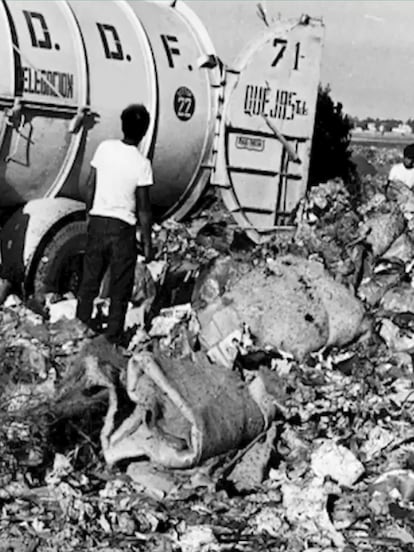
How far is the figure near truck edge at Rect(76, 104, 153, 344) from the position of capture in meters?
6.42

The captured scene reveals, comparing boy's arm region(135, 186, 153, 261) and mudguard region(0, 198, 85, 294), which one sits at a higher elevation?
boy's arm region(135, 186, 153, 261)

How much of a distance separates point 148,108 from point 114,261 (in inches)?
81.0

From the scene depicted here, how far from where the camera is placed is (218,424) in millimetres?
5215

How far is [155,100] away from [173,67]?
33 cm

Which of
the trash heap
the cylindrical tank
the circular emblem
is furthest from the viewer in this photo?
the circular emblem

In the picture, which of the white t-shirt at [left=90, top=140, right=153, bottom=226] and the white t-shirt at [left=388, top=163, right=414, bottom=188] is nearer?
the white t-shirt at [left=90, top=140, right=153, bottom=226]

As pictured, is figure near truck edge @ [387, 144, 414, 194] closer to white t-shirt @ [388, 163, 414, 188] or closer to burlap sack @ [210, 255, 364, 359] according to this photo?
white t-shirt @ [388, 163, 414, 188]

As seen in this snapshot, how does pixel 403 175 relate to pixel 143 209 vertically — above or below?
below

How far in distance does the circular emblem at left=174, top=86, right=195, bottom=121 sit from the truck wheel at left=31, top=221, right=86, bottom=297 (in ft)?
3.65

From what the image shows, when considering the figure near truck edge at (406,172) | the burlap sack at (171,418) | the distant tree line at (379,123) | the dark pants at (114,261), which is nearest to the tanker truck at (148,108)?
the figure near truck edge at (406,172)

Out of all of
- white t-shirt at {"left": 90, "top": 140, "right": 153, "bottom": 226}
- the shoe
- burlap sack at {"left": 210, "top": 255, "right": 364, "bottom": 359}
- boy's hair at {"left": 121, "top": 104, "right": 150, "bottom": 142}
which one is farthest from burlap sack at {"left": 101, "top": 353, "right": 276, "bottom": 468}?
burlap sack at {"left": 210, "top": 255, "right": 364, "bottom": 359}

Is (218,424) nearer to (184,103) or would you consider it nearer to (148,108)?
(148,108)

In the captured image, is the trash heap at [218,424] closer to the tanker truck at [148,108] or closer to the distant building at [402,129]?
the tanker truck at [148,108]

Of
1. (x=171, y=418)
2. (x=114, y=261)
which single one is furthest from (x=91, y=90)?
(x=171, y=418)
